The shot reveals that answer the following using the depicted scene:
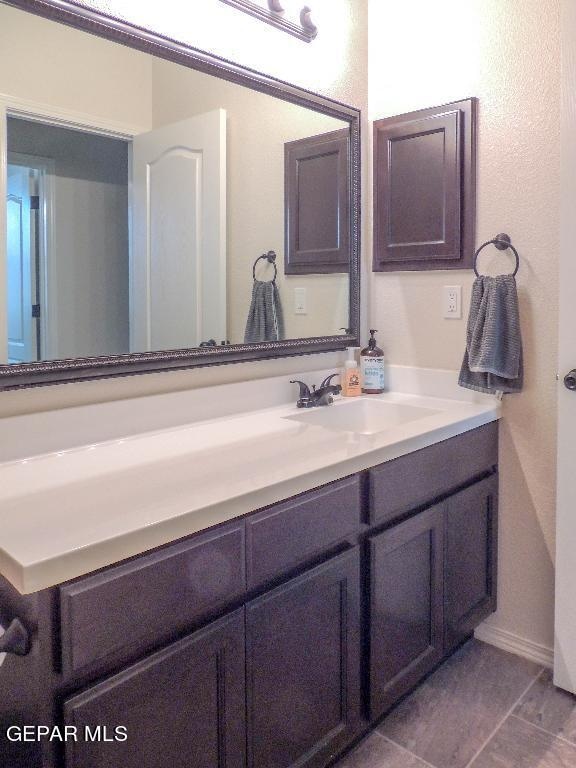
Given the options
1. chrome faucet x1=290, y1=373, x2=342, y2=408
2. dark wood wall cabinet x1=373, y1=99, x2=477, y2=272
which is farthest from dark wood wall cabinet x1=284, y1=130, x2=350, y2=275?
chrome faucet x1=290, y1=373, x2=342, y2=408

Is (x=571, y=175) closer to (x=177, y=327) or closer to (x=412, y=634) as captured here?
(x=177, y=327)

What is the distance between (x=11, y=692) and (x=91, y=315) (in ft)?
2.64

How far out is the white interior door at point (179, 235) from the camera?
5.23 feet

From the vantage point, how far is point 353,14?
216 cm

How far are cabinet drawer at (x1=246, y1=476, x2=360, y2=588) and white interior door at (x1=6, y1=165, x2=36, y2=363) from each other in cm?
63

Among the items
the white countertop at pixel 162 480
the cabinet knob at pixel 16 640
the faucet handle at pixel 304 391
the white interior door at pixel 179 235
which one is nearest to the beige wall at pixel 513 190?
the white countertop at pixel 162 480

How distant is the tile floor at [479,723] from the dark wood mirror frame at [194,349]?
1094mm

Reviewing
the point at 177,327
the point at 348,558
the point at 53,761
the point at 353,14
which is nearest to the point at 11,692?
the point at 53,761

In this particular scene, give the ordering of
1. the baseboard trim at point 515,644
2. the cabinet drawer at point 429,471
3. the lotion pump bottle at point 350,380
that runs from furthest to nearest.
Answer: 1. the lotion pump bottle at point 350,380
2. the baseboard trim at point 515,644
3. the cabinet drawer at point 429,471

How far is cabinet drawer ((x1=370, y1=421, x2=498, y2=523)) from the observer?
1.55 meters

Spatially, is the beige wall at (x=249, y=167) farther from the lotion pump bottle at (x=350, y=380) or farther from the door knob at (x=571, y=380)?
the door knob at (x=571, y=380)

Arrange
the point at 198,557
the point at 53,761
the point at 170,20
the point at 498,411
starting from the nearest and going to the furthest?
the point at 53,761
the point at 198,557
the point at 170,20
the point at 498,411

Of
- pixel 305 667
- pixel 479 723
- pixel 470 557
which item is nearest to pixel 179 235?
pixel 305 667

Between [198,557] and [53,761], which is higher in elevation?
[198,557]
